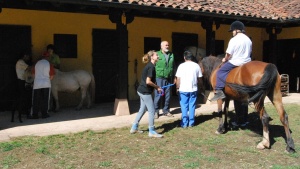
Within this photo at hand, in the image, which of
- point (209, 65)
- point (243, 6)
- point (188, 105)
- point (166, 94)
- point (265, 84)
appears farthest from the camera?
point (243, 6)

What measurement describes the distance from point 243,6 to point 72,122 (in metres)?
7.92

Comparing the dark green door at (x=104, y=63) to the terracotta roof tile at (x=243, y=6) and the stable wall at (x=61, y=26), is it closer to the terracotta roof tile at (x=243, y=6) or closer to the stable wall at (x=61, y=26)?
the stable wall at (x=61, y=26)

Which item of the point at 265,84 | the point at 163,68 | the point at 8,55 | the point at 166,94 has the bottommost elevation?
the point at 166,94

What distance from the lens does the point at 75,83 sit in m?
9.82

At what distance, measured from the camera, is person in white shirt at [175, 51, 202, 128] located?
7676 millimetres

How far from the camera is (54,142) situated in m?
6.32

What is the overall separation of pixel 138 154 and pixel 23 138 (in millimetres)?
2392

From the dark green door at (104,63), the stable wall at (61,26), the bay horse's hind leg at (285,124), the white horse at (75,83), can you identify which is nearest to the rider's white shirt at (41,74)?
the white horse at (75,83)

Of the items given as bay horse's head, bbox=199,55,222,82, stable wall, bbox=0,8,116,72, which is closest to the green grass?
bay horse's head, bbox=199,55,222,82

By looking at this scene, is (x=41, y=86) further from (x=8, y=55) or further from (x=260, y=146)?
(x=260, y=146)

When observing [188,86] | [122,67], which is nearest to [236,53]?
[188,86]

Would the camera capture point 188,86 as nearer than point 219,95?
No

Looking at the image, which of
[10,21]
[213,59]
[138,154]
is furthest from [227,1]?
[138,154]

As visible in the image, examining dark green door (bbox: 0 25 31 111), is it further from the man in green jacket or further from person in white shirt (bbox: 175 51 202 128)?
person in white shirt (bbox: 175 51 202 128)
